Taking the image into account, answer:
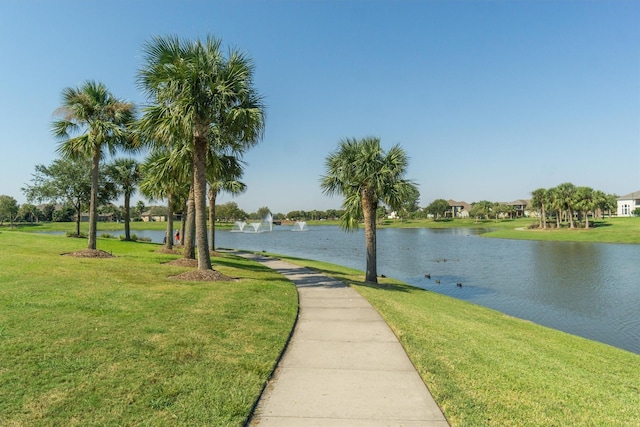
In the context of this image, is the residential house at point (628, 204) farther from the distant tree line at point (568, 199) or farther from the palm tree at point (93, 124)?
the palm tree at point (93, 124)

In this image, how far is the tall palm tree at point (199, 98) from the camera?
1162 centimetres

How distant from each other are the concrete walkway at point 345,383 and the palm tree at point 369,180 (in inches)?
332

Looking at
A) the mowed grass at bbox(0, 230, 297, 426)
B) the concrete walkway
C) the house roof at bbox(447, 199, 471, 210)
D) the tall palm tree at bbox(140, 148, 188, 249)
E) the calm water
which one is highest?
the house roof at bbox(447, 199, 471, 210)

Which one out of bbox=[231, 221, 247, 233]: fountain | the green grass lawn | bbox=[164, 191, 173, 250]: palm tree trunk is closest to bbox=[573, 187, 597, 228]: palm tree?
bbox=[231, 221, 247, 233]: fountain

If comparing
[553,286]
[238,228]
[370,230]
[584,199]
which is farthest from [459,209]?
[370,230]

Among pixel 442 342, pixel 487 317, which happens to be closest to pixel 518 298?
pixel 487 317

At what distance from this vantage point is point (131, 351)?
5.07m

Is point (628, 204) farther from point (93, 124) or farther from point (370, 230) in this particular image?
point (93, 124)

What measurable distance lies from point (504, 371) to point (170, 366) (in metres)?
4.83

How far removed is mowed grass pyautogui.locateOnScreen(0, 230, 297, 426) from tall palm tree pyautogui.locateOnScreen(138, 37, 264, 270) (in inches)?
168

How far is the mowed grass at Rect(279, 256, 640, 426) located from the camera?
162 inches

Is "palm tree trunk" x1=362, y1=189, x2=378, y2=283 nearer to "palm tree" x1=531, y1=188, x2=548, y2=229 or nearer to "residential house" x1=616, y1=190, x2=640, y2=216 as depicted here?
"palm tree" x1=531, y1=188, x2=548, y2=229

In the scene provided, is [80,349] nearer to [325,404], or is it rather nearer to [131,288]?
[325,404]

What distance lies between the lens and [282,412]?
388 cm
